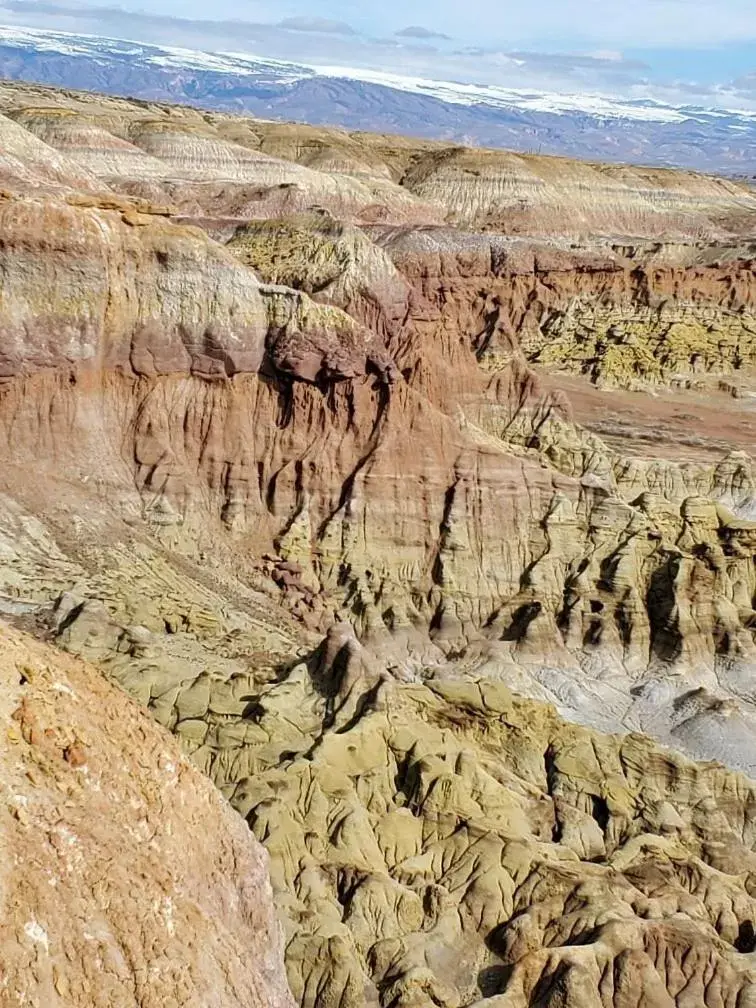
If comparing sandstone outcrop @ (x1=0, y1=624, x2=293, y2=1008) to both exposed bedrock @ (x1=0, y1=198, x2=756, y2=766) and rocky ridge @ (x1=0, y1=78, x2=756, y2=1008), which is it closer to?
rocky ridge @ (x1=0, y1=78, x2=756, y2=1008)

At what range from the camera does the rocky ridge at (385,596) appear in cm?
1462

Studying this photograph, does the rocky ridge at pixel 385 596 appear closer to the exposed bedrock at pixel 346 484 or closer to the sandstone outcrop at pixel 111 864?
the exposed bedrock at pixel 346 484

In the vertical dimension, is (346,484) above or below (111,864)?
below

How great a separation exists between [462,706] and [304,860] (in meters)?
6.12

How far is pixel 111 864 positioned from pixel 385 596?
1969 cm

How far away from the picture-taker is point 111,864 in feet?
30.6

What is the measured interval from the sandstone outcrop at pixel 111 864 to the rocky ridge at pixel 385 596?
9.34 ft

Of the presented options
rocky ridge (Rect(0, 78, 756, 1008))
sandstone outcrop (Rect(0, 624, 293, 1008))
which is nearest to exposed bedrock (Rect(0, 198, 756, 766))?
rocky ridge (Rect(0, 78, 756, 1008))

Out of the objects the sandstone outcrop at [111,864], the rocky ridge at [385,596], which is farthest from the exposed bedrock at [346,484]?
the sandstone outcrop at [111,864]

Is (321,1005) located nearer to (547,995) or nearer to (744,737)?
(547,995)

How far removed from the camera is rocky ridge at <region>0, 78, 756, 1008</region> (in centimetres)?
1462

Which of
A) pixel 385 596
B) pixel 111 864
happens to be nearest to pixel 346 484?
pixel 385 596

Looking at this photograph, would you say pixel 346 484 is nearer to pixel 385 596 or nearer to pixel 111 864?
pixel 385 596

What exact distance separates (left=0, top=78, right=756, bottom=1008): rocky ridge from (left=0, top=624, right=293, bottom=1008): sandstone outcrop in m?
2.85
